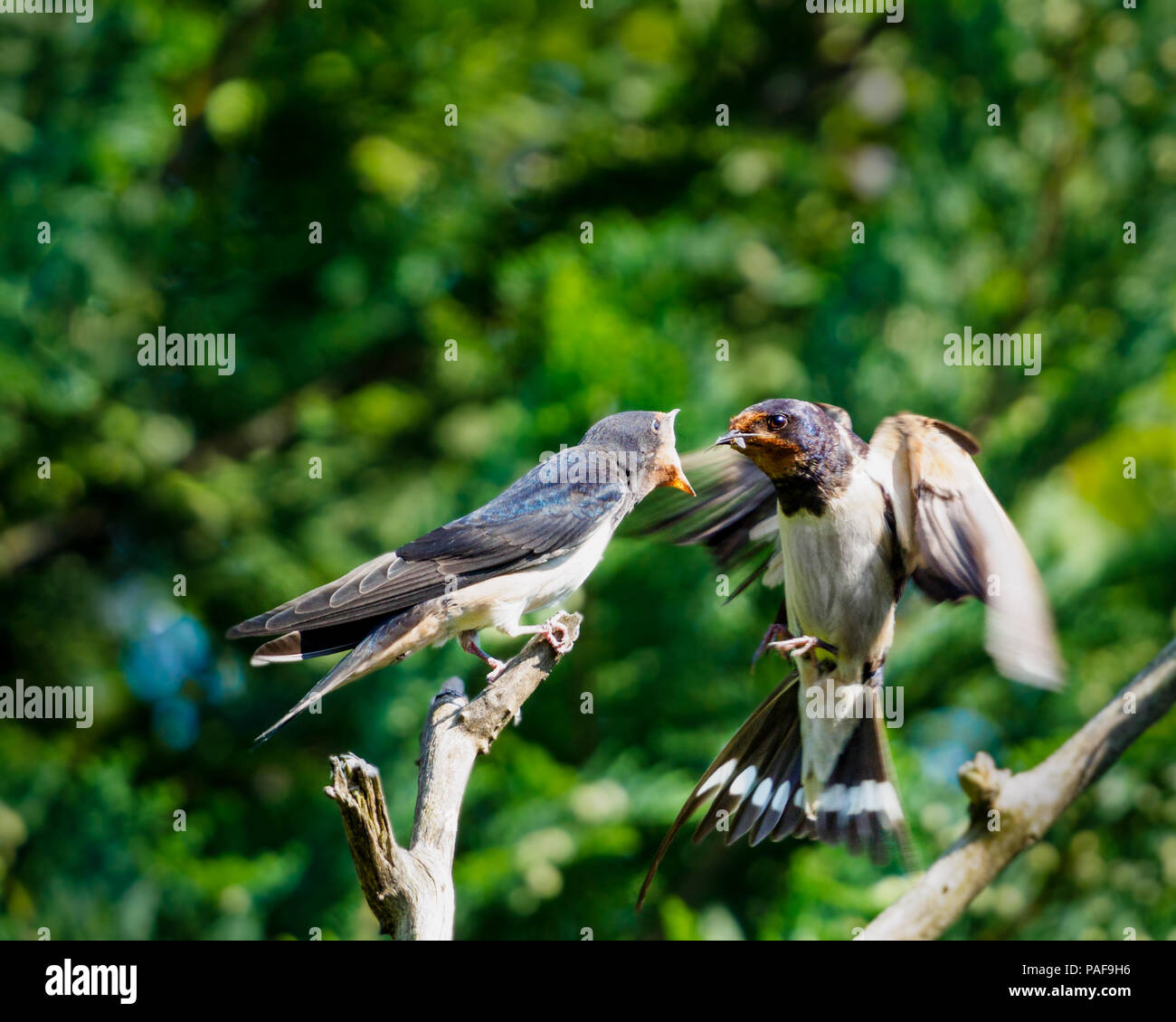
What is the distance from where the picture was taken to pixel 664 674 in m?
4.80

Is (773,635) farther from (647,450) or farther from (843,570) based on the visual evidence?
(647,450)

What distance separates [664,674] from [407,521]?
5.00ft

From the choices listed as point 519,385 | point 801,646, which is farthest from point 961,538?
point 519,385

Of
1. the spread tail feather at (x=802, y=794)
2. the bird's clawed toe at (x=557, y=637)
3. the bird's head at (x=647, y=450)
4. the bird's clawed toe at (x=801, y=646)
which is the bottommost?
the spread tail feather at (x=802, y=794)

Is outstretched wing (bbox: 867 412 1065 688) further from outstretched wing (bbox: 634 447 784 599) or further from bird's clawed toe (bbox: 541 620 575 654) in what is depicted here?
bird's clawed toe (bbox: 541 620 575 654)

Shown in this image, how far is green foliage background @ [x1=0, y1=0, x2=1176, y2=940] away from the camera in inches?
186

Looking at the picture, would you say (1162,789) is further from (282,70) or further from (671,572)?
(282,70)

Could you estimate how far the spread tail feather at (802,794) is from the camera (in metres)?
3.45

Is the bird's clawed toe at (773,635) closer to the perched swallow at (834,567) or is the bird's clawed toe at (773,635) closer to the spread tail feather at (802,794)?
the perched swallow at (834,567)

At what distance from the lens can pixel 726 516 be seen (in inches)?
140

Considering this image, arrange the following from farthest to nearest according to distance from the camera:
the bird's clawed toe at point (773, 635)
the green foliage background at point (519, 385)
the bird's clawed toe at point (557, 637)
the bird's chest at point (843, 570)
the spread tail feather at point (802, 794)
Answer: the green foliage background at point (519, 385) < the spread tail feather at point (802, 794) < the bird's clawed toe at point (773, 635) < the bird's chest at point (843, 570) < the bird's clawed toe at point (557, 637)

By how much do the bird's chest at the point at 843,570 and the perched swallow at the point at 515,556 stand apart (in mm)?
392

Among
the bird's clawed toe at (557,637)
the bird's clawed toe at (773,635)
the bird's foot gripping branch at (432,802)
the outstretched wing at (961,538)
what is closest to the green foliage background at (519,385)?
the bird's clawed toe at (773,635)

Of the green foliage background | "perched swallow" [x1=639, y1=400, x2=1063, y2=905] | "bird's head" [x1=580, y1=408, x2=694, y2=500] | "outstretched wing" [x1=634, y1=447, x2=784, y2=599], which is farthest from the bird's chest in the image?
the green foliage background
